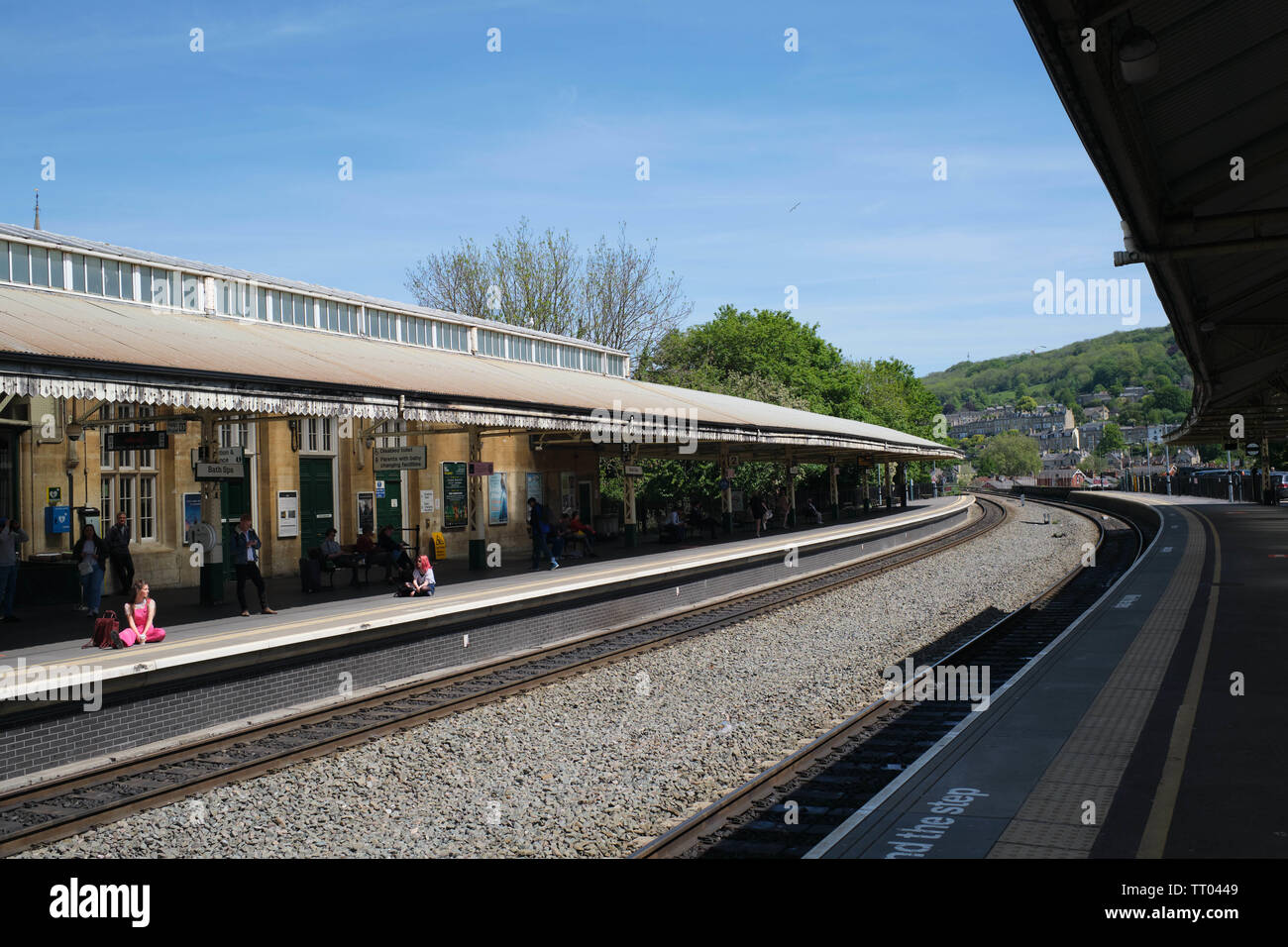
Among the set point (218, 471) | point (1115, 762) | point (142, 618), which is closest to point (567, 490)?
point (218, 471)

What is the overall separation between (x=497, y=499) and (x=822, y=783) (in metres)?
19.8

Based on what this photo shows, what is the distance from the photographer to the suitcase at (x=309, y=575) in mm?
17094

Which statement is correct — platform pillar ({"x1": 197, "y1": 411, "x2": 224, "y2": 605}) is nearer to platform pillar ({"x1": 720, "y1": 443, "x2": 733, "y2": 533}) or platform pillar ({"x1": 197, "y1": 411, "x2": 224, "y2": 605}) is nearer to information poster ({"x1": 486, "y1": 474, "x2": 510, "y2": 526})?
information poster ({"x1": 486, "y1": 474, "x2": 510, "y2": 526})

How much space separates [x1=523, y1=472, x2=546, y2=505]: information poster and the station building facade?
0.08m

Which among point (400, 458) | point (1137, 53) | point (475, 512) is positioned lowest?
point (475, 512)

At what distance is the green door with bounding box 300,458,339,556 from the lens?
71.7 feet

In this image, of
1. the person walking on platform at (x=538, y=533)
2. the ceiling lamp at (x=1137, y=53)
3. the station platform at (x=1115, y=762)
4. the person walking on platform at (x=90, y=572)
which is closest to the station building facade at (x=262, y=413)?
the person walking on platform at (x=538, y=533)

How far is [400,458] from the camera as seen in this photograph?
18656 mm

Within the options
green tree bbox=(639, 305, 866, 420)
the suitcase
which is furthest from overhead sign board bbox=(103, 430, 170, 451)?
green tree bbox=(639, 305, 866, 420)

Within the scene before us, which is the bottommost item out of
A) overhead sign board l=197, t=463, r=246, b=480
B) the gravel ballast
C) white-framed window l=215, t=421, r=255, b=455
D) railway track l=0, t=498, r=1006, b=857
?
the gravel ballast

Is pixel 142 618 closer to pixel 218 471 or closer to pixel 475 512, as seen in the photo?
pixel 218 471

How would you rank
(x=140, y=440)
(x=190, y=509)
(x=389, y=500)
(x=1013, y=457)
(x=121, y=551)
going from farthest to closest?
(x=1013, y=457)
(x=389, y=500)
(x=190, y=509)
(x=121, y=551)
(x=140, y=440)
